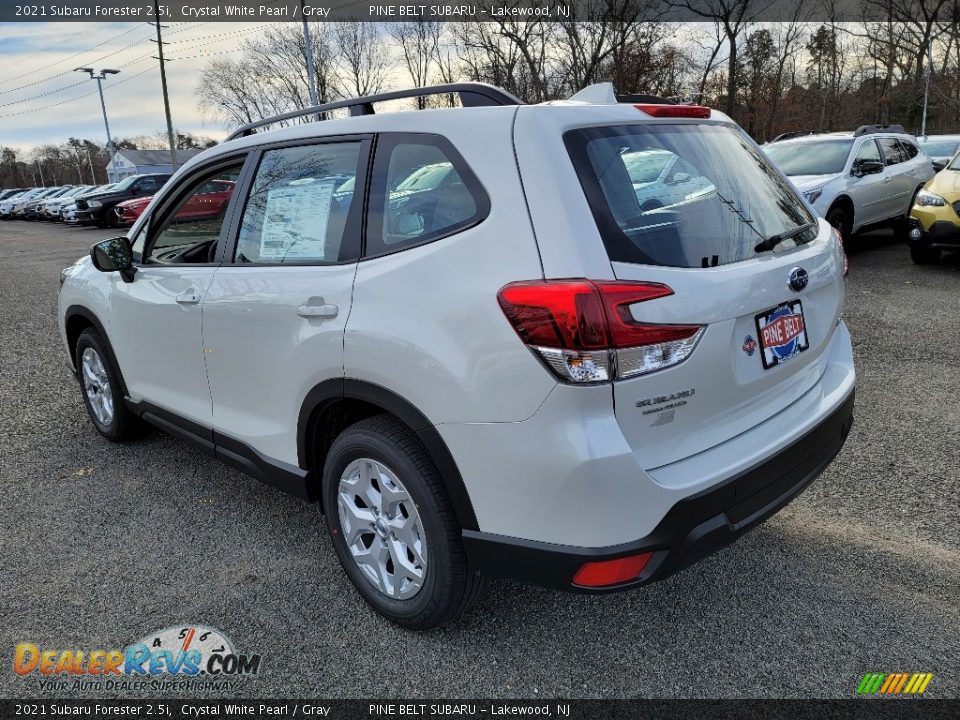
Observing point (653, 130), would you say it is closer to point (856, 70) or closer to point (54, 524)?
point (54, 524)

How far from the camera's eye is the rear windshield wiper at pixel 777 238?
7.91ft

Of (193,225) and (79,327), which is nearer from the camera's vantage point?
(193,225)

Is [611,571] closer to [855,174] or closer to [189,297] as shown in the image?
[189,297]


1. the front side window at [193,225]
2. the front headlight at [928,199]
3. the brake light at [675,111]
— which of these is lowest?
the front headlight at [928,199]

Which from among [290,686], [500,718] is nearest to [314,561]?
[290,686]

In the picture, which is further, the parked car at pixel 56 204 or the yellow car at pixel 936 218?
the parked car at pixel 56 204

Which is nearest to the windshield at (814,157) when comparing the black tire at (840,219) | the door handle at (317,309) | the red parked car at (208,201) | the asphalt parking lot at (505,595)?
the black tire at (840,219)

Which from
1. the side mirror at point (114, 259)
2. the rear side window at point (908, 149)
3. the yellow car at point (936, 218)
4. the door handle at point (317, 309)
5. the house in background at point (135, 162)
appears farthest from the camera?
the house in background at point (135, 162)

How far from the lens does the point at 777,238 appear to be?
250 cm

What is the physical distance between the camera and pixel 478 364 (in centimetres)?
206

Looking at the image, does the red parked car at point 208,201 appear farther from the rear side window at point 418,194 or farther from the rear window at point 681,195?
the rear window at point 681,195

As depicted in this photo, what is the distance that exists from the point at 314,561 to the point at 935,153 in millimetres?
16863

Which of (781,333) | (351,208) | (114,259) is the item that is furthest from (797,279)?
(114,259)

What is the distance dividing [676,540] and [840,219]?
8.87 m
